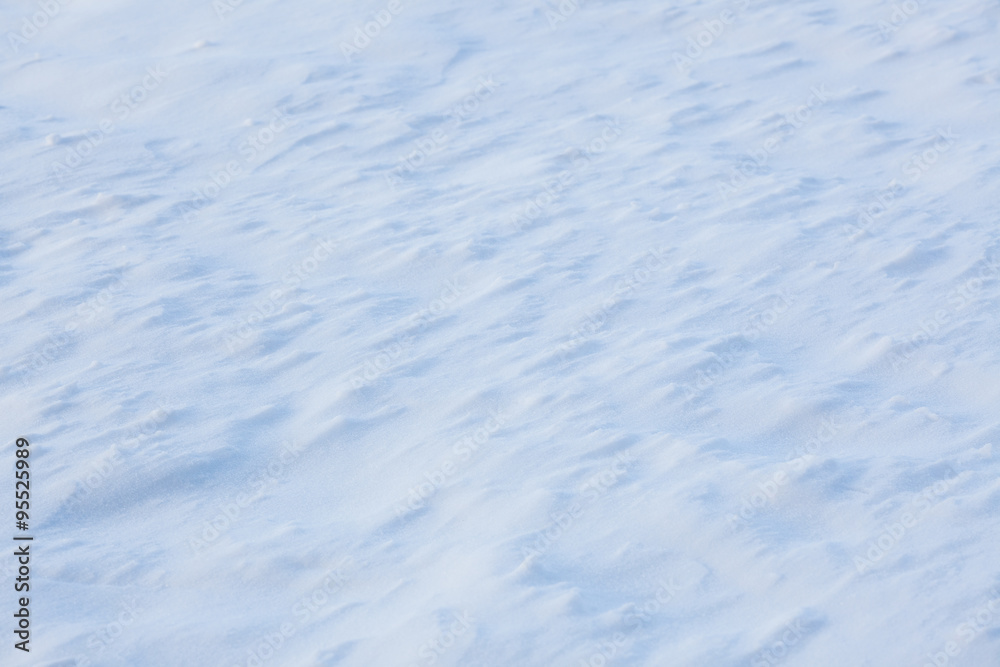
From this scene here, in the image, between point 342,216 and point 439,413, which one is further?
point 342,216

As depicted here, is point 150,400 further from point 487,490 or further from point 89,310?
point 487,490

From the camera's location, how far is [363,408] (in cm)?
295

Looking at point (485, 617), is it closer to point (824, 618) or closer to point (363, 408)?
point (824, 618)

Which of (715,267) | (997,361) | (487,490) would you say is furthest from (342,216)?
(997,361)

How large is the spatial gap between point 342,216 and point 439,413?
5.38 feet

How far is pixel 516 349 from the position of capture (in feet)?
10.4

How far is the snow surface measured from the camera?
7.13 ft

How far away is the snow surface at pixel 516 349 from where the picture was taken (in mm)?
2172

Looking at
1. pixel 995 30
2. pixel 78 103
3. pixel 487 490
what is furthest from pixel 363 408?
pixel 995 30

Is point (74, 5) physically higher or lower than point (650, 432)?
higher

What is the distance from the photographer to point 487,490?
2549 mm

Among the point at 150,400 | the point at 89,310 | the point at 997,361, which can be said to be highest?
the point at 89,310

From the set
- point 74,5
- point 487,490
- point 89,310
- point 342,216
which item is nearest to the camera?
point 487,490

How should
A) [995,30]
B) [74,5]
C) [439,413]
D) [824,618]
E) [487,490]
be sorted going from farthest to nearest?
[74,5] → [995,30] → [439,413] → [487,490] → [824,618]
